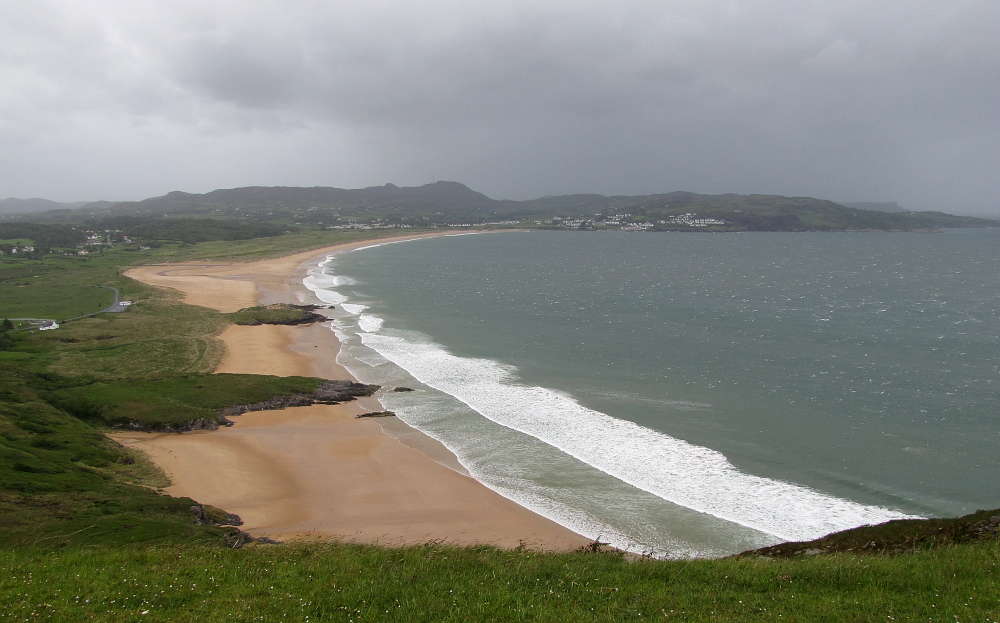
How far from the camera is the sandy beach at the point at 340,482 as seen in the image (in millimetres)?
19906

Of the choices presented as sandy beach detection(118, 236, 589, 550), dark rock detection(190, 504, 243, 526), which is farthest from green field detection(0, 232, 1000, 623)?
sandy beach detection(118, 236, 589, 550)

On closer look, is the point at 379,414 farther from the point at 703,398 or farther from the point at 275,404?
the point at 703,398

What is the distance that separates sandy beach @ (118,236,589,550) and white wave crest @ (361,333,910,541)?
496 centimetres

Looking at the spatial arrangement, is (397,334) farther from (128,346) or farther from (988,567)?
(988,567)

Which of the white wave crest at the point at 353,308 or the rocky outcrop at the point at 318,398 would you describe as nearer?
the rocky outcrop at the point at 318,398

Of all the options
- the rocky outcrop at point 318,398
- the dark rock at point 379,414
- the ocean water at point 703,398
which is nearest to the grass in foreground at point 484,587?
the ocean water at point 703,398

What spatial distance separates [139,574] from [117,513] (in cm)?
766

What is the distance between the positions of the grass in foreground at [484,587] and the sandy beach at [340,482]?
6.22m

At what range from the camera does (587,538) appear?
1911cm

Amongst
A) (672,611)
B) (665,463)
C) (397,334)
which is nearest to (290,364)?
(397,334)

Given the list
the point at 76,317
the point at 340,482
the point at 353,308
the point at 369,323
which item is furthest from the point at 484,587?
the point at 76,317

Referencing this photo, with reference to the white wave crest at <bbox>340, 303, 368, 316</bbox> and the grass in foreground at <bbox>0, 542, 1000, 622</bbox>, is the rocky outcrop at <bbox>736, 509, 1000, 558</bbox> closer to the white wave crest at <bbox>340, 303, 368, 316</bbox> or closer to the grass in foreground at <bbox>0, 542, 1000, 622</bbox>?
the grass in foreground at <bbox>0, 542, 1000, 622</bbox>

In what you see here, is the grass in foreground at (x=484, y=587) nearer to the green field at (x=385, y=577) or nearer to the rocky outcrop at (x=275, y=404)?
the green field at (x=385, y=577)

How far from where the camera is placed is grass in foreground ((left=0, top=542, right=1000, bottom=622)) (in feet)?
31.4
